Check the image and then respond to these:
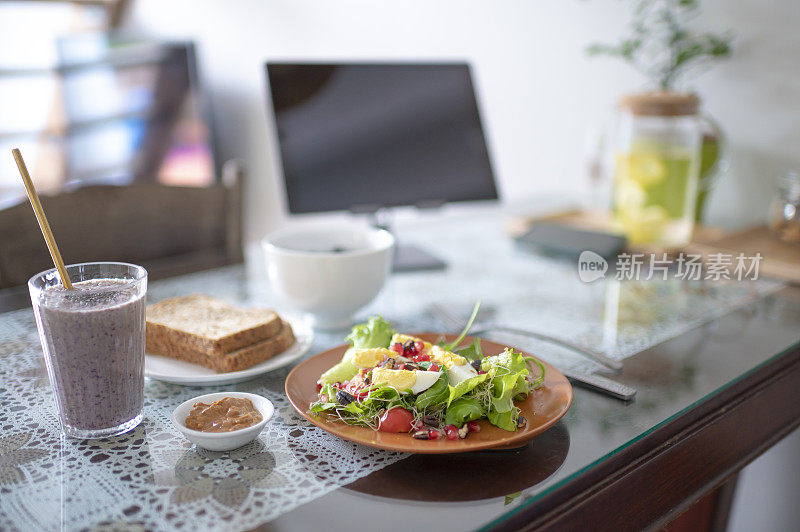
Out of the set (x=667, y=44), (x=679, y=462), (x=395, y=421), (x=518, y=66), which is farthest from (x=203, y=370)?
(x=518, y=66)

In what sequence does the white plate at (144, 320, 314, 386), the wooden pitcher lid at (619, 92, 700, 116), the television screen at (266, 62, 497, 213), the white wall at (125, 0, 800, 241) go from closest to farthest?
the white plate at (144, 320, 314, 386) < the television screen at (266, 62, 497, 213) < the wooden pitcher lid at (619, 92, 700, 116) < the white wall at (125, 0, 800, 241)

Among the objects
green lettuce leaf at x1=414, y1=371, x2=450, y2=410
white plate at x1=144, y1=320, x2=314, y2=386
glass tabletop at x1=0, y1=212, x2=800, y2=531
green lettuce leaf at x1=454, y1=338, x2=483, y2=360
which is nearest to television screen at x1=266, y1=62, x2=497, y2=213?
glass tabletop at x1=0, y1=212, x2=800, y2=531

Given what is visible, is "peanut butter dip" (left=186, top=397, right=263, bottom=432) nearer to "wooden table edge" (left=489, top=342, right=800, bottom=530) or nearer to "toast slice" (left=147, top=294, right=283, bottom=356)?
"toast slice" (left=147, top=294, right=283, bottom=356)

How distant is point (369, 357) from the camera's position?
0.74 m

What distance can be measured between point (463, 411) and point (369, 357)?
0.13 m

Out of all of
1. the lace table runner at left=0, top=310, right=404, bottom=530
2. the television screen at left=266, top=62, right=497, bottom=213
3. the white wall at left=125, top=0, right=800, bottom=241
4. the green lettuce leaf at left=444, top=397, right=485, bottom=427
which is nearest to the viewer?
the lace table runner at left=0, top=310, right=404, bottom=530

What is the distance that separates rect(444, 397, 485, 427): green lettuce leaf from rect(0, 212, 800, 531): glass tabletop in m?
0.04

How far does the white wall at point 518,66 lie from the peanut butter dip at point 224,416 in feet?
4.42

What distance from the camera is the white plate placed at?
0.81 m

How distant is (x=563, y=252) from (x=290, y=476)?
903 millimetres

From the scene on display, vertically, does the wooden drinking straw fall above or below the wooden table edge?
above

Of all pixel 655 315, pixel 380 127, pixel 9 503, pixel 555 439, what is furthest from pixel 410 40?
pixel 9 503

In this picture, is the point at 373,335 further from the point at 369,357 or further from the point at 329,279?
the point at 329,279

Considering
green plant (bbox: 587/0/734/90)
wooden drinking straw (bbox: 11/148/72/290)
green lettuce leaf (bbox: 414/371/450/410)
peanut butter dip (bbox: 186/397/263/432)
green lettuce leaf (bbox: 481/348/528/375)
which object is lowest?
peanut butter dip (bbox: 186/397/263/432)
